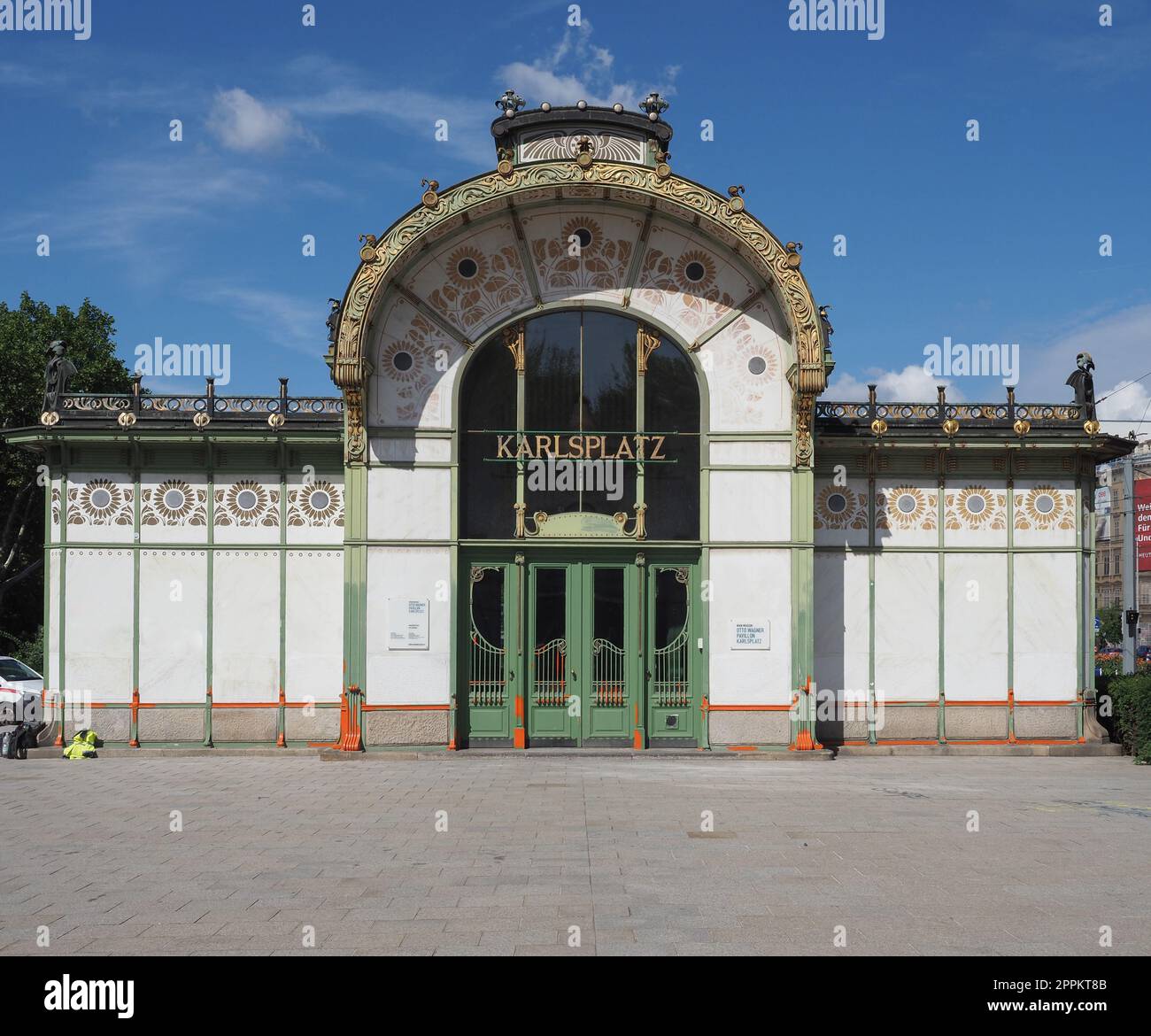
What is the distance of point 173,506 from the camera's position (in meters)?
19.3

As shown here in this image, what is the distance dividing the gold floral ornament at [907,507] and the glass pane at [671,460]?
10.8 ft

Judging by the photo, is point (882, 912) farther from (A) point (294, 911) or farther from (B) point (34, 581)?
(B) point (34, 581)

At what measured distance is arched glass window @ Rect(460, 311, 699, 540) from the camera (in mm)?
18828

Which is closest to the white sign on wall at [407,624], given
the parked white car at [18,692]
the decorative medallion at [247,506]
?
the decorative medallion at [247,506]

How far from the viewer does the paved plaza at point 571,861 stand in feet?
26.6

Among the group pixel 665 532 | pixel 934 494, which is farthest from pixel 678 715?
pixel 934 494

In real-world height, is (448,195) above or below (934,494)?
above

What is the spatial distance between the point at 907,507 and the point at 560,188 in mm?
7867

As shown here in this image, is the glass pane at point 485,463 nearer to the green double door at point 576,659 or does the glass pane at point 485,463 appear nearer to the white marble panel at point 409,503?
the white marble panel at point 409,503

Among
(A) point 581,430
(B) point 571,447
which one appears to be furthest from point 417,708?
(A) point 581,430

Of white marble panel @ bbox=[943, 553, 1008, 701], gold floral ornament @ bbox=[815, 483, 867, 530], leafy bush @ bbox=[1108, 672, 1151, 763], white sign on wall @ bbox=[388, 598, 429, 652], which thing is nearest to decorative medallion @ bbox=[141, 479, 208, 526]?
white sign on wall @ bbox=[388, 598, 429, 652]

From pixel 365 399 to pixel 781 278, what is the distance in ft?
22.6

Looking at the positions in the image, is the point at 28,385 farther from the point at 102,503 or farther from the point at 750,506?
the point at 750,506

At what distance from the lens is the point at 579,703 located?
18.6m
